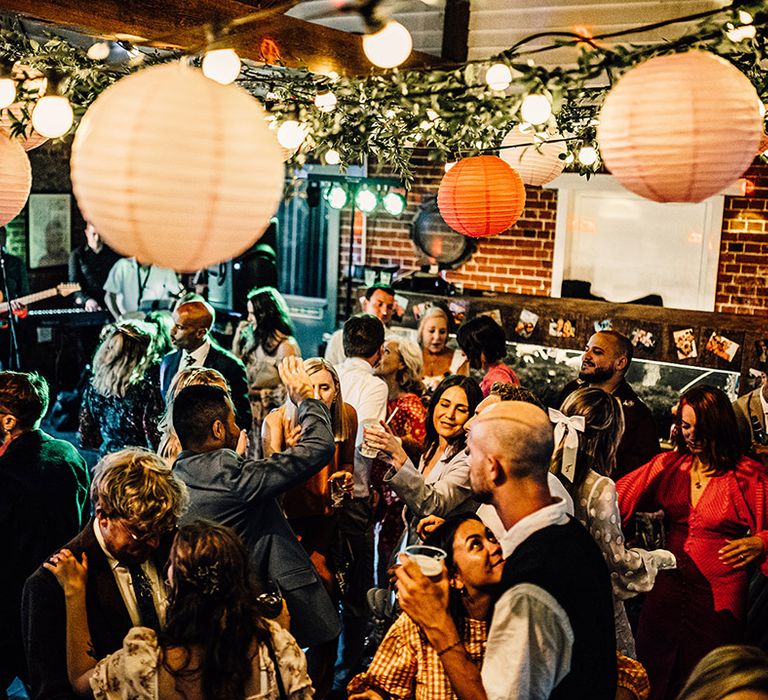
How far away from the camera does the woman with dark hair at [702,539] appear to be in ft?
11.7

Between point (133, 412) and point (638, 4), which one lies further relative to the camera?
point (638, 4)

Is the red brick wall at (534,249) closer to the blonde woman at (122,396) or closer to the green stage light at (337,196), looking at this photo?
the green stage light at (337,196)

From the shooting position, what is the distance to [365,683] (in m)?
2.21

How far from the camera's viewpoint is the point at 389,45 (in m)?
3.72

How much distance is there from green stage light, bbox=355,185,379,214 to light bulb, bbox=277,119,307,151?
133 inches

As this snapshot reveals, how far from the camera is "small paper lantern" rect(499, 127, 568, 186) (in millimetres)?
4816

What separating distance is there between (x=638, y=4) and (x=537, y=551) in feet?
16.9

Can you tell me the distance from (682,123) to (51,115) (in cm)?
251

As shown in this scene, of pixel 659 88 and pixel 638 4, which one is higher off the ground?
pixel 638 4

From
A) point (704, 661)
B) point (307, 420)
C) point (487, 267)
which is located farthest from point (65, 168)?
point (704, 661)

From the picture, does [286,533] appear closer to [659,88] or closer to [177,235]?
[177,235]

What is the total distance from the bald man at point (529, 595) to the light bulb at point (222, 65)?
209 centimetres

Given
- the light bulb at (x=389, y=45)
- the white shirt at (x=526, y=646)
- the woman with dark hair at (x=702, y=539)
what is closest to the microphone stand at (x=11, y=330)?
the light bulb at (x=389, y=45)

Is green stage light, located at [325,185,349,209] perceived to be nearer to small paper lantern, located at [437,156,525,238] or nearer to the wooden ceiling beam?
the wooden ceiling beam
